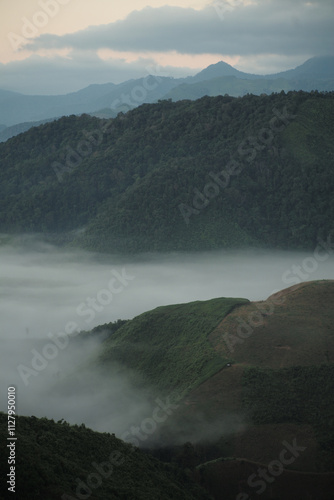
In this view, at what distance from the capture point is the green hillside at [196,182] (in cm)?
13188

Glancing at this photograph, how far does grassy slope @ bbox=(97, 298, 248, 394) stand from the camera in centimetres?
6019

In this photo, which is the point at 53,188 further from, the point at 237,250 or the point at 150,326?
the point at 150,326

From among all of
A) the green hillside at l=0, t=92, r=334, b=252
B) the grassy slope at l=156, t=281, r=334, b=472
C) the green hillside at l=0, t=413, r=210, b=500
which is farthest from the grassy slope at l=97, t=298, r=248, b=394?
the green hillside at l=0, t=92, r=334, b=252

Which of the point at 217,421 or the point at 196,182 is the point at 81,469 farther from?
the point at 196,182

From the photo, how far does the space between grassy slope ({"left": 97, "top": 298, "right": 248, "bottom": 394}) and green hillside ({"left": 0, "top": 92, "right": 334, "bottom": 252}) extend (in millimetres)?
53428

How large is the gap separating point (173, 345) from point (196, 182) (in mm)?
74057

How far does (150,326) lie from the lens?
74250 millimetres

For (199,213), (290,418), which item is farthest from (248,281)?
(290,418)

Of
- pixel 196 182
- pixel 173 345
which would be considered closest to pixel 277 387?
pixel 173 345

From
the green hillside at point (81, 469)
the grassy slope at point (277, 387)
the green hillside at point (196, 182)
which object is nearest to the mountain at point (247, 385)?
the grassy slope at point (277, 387)

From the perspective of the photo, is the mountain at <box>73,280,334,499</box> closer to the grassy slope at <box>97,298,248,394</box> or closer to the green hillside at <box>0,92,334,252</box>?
the grassy slope at <box>97,298,248,394</box>

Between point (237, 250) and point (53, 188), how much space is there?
6178 cm

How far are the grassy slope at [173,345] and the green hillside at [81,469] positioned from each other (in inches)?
522

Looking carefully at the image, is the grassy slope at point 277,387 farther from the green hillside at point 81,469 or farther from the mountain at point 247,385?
the green hillside at point 81,469
